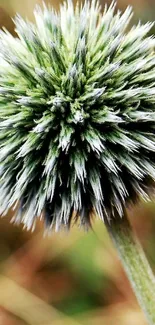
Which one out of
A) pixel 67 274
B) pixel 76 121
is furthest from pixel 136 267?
pixel 67 274

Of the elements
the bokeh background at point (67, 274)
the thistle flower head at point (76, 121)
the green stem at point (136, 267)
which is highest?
the thistle flower head at point (76, 121)

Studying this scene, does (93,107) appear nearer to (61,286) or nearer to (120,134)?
(120,134)

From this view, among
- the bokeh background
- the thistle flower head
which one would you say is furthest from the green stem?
the bokeh background

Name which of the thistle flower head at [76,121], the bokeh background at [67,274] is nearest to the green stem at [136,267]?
the thistle flower head at [76,121]

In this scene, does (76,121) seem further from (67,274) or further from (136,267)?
(67,274)

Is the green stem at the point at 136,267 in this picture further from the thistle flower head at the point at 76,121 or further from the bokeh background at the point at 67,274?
the bokeh background at the point at 67,274

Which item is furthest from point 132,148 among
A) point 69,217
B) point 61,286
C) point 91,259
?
point 61,286
